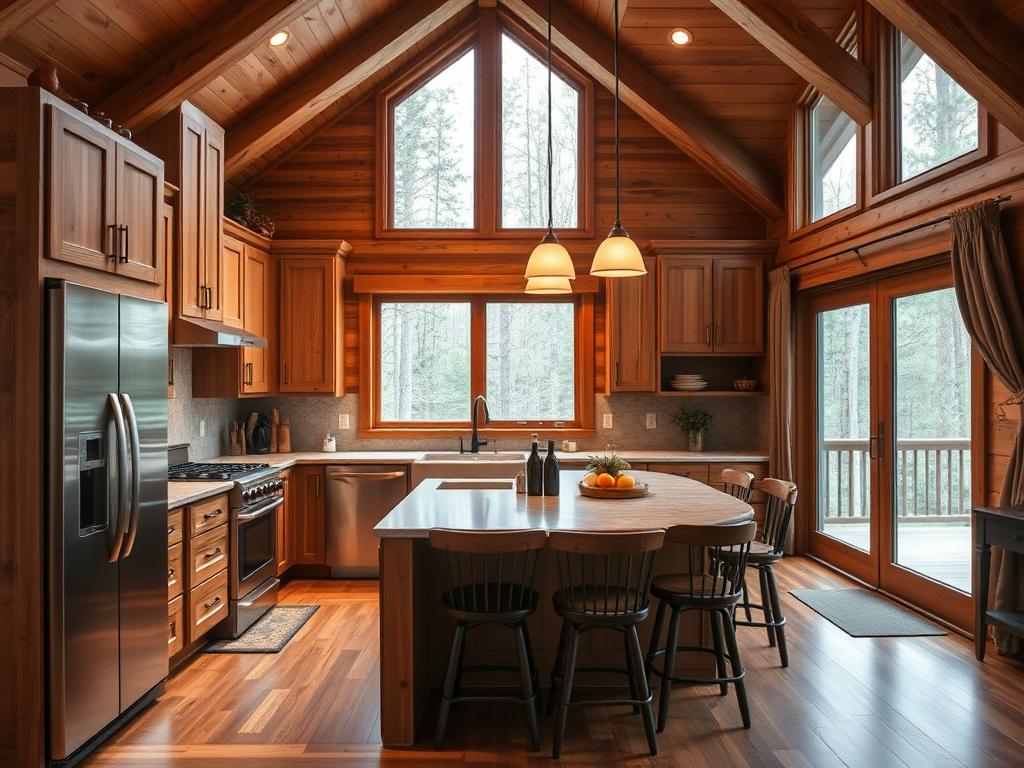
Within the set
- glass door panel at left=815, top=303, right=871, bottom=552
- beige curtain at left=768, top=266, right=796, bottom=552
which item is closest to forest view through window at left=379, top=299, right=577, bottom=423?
beige curtain at left=768, top=266, right=796, bottom=552

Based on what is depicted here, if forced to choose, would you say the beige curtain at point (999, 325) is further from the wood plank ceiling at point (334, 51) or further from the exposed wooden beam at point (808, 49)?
the wood plank ceiling at point (334, 51)

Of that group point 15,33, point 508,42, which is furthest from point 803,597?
point 15,33

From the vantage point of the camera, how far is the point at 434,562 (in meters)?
3.60

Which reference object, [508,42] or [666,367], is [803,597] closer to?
[666,367]

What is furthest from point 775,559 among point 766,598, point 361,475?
point 361,475

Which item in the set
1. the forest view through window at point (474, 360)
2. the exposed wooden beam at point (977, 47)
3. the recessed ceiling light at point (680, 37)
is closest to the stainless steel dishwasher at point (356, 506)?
the forest view through window at point (474, 360)

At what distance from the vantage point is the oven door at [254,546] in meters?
4.36

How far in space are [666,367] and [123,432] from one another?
14.8 feet

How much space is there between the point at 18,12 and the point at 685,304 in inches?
182

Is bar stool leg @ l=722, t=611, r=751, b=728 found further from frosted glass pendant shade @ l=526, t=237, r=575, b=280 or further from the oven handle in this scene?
the oven handle

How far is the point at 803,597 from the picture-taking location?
5.00 metres

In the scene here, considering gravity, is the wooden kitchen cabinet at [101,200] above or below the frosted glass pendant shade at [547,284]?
above

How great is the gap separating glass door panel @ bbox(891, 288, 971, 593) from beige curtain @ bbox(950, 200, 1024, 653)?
44 cm

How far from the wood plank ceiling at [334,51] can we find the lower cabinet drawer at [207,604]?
108 inches
